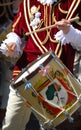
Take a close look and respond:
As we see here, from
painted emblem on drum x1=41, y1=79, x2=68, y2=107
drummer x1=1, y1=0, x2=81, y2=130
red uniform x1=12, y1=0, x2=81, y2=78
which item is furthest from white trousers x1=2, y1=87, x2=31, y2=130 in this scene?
painted emblem on drum x1=41, y1=79, x2=68, y2=107

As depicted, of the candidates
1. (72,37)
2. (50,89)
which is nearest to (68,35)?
(72,37)

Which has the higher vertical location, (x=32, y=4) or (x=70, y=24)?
(x=32, y=4)

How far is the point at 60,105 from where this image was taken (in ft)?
10.7

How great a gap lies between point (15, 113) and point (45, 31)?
605mm

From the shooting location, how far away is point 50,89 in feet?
10.5

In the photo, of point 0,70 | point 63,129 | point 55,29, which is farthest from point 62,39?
point 0,70

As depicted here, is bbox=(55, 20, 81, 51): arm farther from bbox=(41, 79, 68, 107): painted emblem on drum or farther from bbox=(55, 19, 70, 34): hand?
bbox=(41, 79, 68, 107): painted emblem on drum

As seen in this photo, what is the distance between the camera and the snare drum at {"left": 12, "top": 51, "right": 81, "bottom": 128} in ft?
10.4

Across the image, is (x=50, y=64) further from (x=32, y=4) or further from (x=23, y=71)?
(x=32, y=4)

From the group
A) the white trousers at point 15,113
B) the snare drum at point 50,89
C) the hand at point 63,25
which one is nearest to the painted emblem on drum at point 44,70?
the snare drum at point 50,89

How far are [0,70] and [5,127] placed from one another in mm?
828

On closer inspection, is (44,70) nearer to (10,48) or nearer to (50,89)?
(50,89)

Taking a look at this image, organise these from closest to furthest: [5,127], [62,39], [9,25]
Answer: [62,39] < [5,127] < [9,25]

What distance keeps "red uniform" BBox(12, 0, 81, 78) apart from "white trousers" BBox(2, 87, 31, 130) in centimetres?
23
